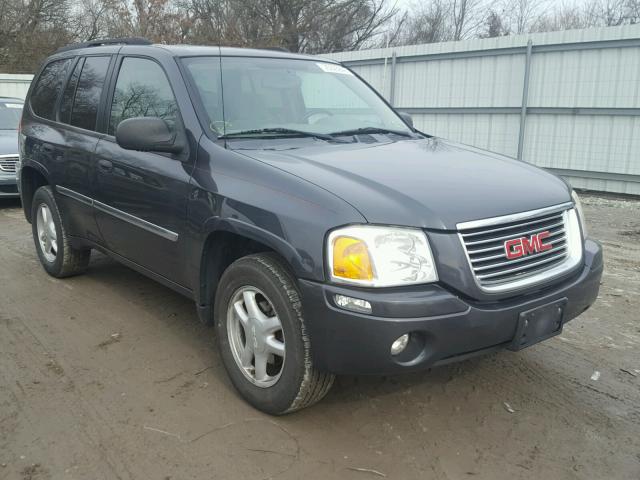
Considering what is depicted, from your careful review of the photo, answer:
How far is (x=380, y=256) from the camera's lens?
7.88 ft

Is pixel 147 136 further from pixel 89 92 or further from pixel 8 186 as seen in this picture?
pixel 8 186

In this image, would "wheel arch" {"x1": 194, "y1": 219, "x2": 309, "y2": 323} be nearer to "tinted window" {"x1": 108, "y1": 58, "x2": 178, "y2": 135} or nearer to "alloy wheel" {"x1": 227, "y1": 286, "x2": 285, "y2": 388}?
"alloy wheel" {"x1": 227, "y1": 286, "x2": 285, "y2": 388}

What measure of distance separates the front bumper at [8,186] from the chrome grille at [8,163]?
9cm

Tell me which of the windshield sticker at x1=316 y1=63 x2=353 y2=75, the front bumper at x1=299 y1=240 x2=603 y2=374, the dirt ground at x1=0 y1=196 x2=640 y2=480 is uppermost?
the windshield sticker at x1=316 y1=63 x2=353 y2=75

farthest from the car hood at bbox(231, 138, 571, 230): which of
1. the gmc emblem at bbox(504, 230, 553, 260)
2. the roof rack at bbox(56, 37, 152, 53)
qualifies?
the roof rack at bbox(56, 37, 152, 53)

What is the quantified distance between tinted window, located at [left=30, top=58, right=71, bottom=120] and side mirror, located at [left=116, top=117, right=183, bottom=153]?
6.58 feet

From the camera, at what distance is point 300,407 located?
279 centimetres

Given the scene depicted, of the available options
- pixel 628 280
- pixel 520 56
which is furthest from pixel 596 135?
pixel 628 280

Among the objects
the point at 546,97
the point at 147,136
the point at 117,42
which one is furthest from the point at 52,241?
the point at 546,97

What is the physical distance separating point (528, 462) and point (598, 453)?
1.14ft

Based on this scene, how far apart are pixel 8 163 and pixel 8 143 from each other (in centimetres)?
42

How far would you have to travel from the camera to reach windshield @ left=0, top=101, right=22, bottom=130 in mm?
9744

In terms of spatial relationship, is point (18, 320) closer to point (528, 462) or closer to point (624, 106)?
point (528, 462)

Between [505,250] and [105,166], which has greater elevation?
[105,166]
